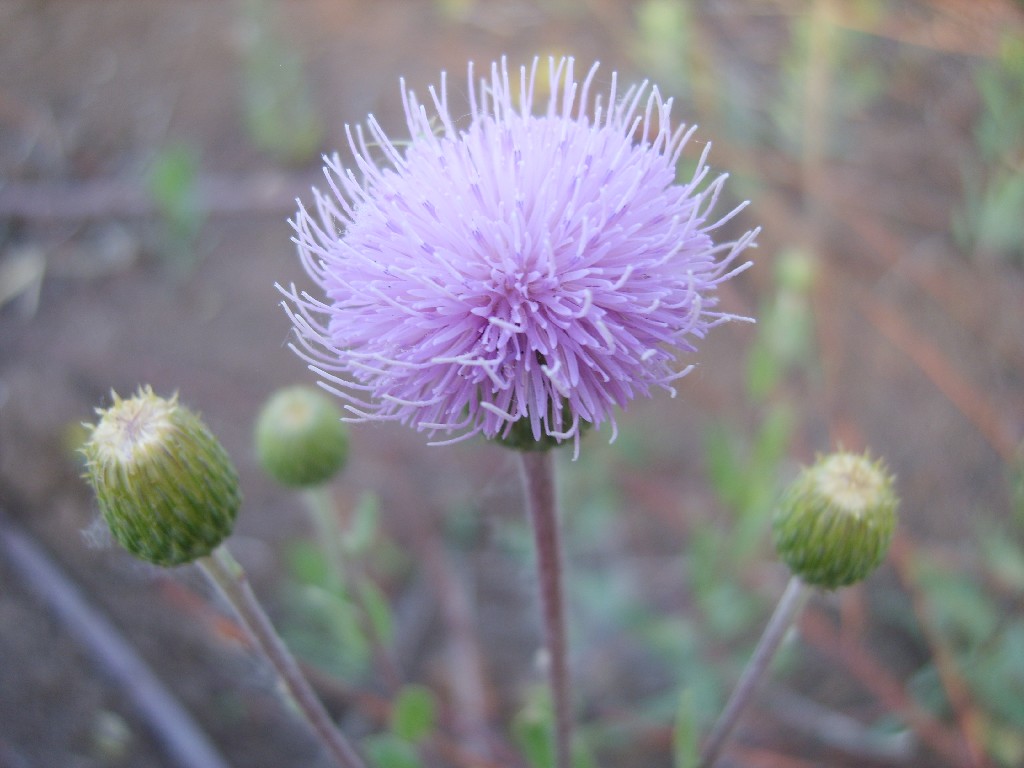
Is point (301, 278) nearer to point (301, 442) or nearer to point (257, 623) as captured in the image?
point (301, 442)

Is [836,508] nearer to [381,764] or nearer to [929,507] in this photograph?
[381,764]

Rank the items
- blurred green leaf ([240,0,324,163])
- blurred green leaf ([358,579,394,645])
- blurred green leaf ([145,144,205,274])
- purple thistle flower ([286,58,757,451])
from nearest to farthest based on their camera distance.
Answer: purple thistle flower ([286,58,757,451])
blurred green leaf ([358,579,394,645])
blurred green leaf ([145,144,205,274])
blurred green leaf ([240,0,324,163])

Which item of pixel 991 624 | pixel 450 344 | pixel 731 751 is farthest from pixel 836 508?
pixel 991 624

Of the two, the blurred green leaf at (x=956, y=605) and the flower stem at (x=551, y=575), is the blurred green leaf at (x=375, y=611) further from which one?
the blurred green leaf at (x=956, y=605)

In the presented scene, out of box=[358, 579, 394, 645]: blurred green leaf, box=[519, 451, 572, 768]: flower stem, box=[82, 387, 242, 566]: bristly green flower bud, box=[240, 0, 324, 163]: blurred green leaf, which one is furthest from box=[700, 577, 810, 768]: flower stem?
box=[240, 0, 324, 163]: blurred green leaf

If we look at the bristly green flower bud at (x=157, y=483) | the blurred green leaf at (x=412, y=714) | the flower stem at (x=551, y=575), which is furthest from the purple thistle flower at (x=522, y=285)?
the blurred green leaf at (x=412, y=714)

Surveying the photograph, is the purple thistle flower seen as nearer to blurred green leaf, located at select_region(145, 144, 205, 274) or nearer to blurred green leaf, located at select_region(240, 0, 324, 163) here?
blurred green leaf, located at select_region(145, 144, 205, 274)

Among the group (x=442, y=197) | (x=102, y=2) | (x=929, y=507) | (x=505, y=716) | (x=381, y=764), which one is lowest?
(x=381, y=764)
